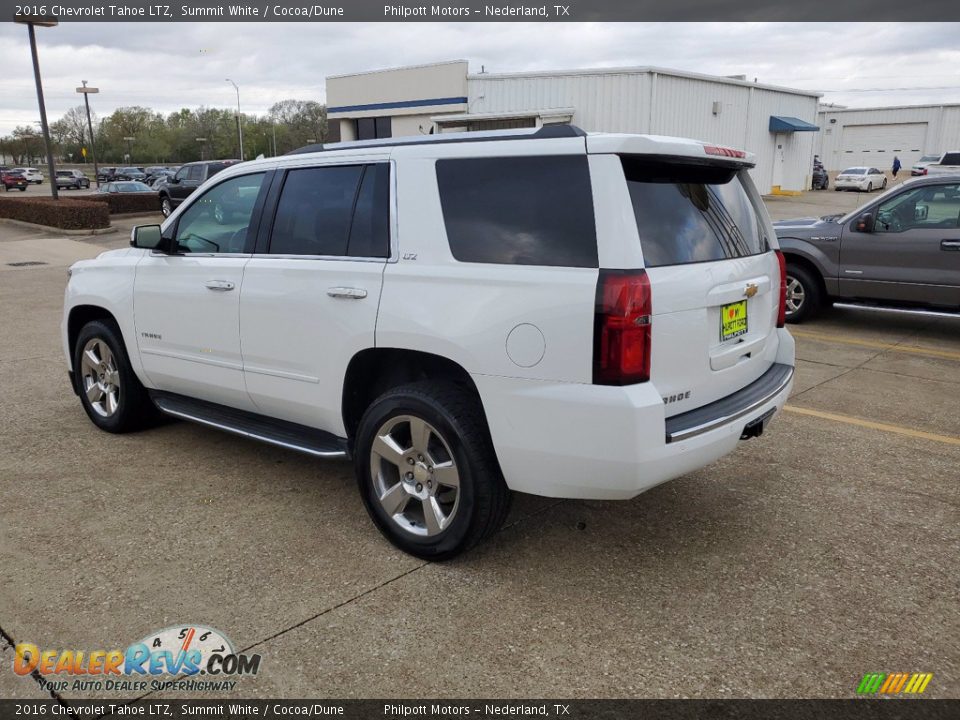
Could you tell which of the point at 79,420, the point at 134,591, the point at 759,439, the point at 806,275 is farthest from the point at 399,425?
the point at 806,275

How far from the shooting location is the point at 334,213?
392 centimetres

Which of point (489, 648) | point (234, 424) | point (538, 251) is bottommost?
point (489, 648)

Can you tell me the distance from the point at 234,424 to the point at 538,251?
2218mm

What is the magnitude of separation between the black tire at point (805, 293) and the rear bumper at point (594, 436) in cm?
623

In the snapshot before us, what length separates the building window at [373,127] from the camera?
121ft

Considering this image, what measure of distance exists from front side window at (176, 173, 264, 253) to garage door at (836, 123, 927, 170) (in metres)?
64.2

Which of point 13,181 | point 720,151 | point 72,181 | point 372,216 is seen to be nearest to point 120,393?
point 372,216

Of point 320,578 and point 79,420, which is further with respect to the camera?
point 79,420

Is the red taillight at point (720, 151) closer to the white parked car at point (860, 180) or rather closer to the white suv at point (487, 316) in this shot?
the white suv at point (487, 316)

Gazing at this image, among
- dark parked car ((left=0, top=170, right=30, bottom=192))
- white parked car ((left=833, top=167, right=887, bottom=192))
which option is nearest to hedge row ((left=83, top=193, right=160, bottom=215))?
dark parked car ((left=0, top=170, right=30, bottom=192))

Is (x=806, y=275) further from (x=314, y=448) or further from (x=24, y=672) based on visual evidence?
(x=24, y=672)

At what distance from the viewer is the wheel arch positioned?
11.4 ft

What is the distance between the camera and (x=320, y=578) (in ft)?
11.3

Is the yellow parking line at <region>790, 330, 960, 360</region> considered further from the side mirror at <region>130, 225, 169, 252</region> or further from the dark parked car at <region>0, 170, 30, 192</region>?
the dark parked car at <region>0, 170, 30, 192</region>
